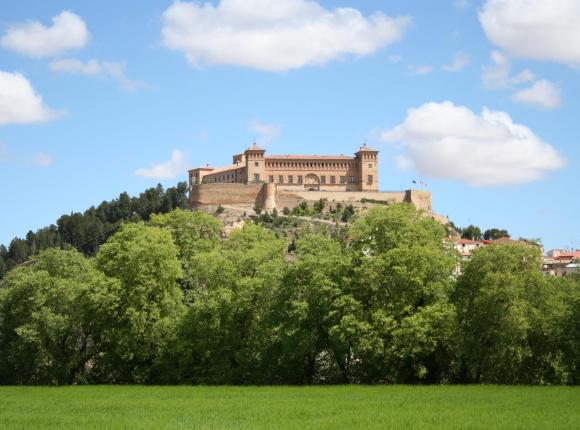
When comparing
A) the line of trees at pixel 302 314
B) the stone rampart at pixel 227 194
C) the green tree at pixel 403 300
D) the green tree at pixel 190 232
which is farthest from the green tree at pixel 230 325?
the stone rampart at pixel 227 194

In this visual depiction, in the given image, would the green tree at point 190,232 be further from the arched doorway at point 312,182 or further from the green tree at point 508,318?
the arched doorway at point 312,182

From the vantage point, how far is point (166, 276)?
59.2 m

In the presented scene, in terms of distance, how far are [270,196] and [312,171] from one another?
46.5ft

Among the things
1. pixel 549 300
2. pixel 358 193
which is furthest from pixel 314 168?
pixel 549 300

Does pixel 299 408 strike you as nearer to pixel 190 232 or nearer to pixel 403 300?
pixel 403 300

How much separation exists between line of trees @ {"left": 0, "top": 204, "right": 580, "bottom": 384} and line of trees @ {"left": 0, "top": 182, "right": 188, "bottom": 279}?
83.3m

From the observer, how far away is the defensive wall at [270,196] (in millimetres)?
151000

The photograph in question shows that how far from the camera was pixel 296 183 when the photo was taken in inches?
6353

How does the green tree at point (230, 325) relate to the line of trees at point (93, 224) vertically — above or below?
below

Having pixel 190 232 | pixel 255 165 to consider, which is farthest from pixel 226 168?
pixel 190 232

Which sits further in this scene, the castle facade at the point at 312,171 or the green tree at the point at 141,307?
the castle facade at the point at 312,171

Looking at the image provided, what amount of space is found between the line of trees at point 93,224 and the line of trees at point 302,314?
8333cm

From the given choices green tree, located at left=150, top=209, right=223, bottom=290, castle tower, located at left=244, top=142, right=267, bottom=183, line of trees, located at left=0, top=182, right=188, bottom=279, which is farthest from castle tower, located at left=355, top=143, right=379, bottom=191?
green tree, located at left=150, top=209, right=223, bottom=290

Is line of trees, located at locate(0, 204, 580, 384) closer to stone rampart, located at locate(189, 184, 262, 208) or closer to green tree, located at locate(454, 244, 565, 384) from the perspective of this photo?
green tree, located at locate(454, 244, 565, 384)
